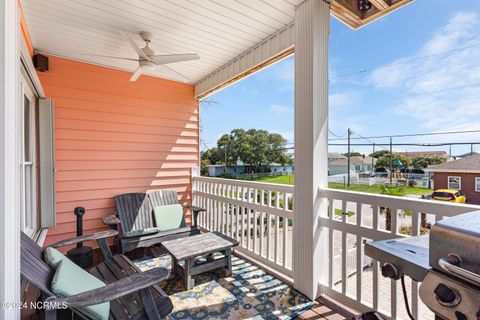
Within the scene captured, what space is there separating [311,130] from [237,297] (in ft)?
5.89

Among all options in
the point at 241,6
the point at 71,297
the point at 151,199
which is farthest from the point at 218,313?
the point at 241,6

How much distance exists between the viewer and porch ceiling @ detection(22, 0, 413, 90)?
229 centimetres

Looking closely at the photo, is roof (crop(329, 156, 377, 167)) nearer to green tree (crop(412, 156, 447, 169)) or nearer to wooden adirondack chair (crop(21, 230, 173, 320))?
green tree (crop(412, 156, 447, 169))

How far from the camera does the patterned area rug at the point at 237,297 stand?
6.74 feet

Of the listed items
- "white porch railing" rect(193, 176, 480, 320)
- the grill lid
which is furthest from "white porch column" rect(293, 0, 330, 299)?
the grill lid

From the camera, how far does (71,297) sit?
1214 mm

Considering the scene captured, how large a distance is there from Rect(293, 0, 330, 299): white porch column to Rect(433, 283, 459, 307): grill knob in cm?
155

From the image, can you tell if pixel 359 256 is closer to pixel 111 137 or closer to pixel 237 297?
pixel 237 297

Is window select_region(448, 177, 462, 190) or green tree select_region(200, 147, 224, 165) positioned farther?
green tree select_region(200, 147, 224, 165)

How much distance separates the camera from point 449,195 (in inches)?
60.0

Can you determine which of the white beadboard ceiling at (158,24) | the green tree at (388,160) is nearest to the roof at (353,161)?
the green tree at (388,160)

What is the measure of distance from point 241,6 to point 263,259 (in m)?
2.93

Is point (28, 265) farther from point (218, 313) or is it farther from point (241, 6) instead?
point (241, 6)

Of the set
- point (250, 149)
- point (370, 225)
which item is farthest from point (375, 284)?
point (250, 149)
